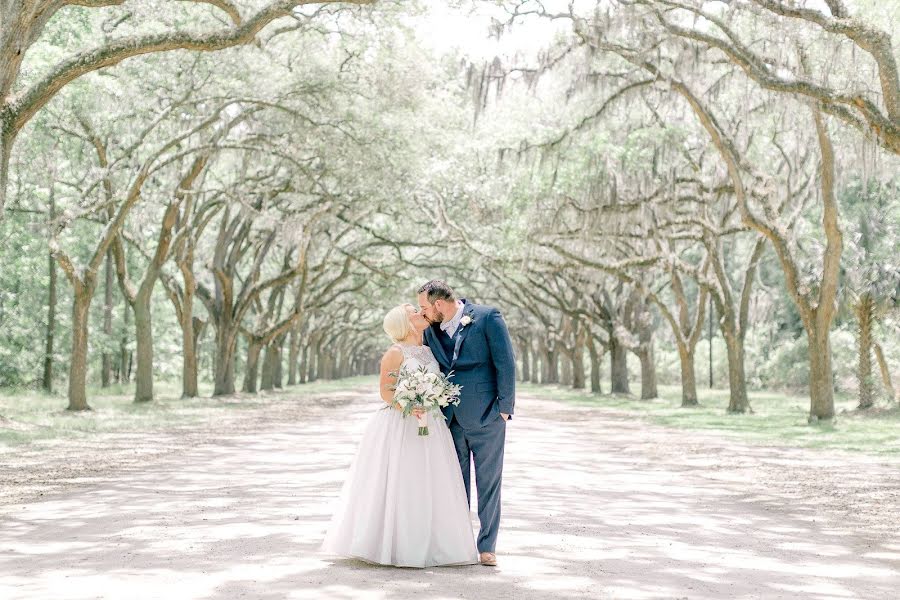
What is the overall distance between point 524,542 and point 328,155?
16952 mm

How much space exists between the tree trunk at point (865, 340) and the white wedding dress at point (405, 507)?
913 inches

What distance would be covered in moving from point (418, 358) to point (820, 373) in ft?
54.2

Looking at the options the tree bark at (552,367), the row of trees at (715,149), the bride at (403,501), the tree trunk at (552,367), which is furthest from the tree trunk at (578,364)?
the bride at (403,501)

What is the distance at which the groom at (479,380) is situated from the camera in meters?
6.84

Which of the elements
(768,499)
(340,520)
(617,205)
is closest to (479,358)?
(340,520)

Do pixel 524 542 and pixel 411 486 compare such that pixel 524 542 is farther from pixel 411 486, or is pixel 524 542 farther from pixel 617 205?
pixel 617 205

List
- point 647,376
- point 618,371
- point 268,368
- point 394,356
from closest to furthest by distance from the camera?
point 394,356 → point 647,376 → point 618,371 → point 268,368

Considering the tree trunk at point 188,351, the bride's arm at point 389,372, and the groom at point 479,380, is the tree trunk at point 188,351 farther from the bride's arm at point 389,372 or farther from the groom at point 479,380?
the groom at point 479,380

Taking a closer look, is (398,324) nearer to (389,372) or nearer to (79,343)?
(389,372)

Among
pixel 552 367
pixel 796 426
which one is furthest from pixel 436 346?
pixel 552 367

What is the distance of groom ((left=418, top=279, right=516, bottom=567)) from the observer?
6844 millimetres

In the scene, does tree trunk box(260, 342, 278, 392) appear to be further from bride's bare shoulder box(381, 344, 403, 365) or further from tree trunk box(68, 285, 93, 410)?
bride's bare shoulder box(381, 344, 403, 365)

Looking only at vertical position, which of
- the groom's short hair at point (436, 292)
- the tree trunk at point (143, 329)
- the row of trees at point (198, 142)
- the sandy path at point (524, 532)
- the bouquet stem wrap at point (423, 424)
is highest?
the row of trees at point (198, 142)

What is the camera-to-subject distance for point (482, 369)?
698 cm
